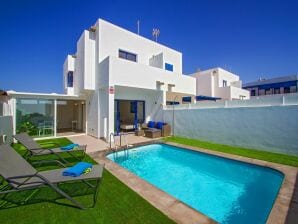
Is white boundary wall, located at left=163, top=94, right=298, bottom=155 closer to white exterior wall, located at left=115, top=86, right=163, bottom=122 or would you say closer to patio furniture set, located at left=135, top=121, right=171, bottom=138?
patio furniture set, located at left=135, top=121, right=171, bottom=138

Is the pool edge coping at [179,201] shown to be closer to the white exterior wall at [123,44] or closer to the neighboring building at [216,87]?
the white exterior wall at [123,44]

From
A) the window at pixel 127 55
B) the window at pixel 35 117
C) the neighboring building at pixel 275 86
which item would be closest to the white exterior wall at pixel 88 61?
the window at pixel 127 55

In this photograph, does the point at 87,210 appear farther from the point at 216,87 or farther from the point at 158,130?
the point at 216,87

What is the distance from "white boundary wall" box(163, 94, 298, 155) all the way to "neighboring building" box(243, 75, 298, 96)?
26.0 meters

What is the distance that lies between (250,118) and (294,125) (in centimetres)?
212

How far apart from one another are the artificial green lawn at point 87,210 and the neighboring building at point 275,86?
116 ft

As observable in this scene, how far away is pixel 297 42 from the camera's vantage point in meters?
13.4

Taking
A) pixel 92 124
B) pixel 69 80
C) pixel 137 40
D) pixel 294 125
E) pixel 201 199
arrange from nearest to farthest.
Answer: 1. pixel 201 199
2. pixel 294 125
3. pixel 92 124
4. pixel 137 40
5. pixel 69 80

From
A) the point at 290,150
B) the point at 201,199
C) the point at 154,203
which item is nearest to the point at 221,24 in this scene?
the point at 290,150

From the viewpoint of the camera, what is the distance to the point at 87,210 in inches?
148

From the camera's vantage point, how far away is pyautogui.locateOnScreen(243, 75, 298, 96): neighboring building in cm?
2853

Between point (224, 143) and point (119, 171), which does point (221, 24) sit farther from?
point (119, 171)

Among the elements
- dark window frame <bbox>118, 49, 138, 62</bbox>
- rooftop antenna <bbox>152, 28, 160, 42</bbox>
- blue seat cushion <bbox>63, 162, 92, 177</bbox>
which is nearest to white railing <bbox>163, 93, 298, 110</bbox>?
dark window frame <bbox>118, 49, 138, 62</bbox>

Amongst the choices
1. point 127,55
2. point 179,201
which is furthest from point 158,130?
point 179,201
